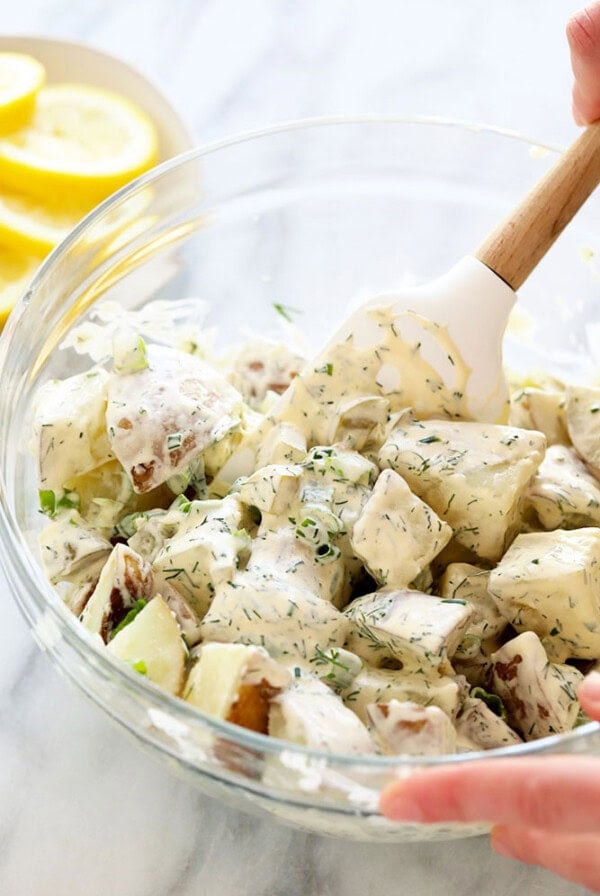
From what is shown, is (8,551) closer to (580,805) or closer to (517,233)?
(580,805)

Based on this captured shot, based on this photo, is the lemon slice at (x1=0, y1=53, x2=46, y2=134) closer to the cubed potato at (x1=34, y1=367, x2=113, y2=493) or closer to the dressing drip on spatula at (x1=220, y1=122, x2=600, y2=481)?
the cubed potato at (x1=34, y1=367, x2=113, y2=493)

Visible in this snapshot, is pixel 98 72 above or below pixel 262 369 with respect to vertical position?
above

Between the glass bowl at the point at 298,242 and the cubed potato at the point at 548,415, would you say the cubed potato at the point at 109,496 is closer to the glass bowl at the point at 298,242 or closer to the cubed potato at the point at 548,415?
the glass bowl at the point at 298,242

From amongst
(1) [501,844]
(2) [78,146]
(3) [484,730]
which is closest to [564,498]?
(3) [484,730]

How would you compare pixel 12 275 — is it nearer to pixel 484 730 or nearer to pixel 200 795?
pixel 200 795

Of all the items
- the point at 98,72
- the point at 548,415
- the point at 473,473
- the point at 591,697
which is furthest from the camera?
the point at 98,72

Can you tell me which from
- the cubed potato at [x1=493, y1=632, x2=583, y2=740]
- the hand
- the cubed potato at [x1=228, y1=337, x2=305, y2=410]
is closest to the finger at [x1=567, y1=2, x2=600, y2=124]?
the cubed potato at [x1=228, y1=337, x2=305, y2=410]

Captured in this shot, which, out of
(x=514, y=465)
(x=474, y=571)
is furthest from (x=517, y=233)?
(x=474, y=571)
